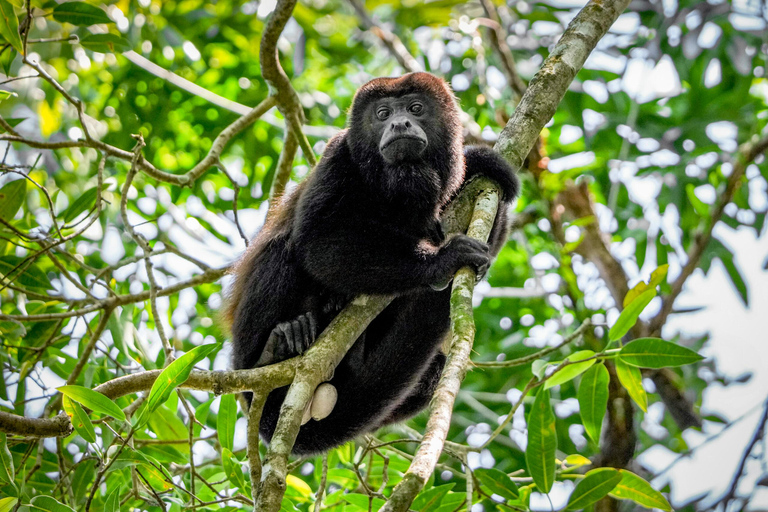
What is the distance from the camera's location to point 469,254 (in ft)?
9.06

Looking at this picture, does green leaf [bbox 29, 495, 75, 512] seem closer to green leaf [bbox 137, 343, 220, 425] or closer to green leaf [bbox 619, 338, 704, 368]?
green leaf [bbox 137, 343, 220, 425]

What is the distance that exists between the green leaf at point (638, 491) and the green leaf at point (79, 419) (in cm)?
191

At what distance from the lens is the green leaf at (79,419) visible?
2436mm

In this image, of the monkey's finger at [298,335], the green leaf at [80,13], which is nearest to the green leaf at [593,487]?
the monkey's finger at [298,335]

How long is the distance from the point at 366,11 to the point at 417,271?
3.69 metres

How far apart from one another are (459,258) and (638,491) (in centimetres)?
110

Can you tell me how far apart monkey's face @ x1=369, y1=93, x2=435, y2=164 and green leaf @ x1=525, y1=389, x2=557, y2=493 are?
1.52 metres

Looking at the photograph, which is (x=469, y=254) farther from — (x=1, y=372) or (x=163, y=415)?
(x=1, y=372)

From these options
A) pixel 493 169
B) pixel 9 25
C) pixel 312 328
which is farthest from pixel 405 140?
pixel 9 25

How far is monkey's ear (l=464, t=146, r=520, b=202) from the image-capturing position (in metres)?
3.20

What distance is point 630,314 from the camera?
2.55 metres

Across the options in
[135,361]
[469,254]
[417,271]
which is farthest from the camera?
[135,361]

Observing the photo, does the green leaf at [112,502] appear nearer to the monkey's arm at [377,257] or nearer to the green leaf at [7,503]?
the green leaf at [7,503]

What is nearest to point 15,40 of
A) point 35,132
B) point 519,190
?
point 519,190
